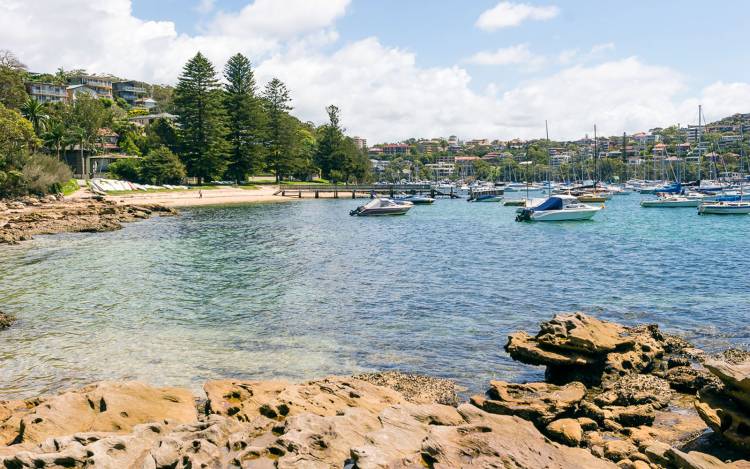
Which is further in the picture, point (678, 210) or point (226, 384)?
point (678, 210)

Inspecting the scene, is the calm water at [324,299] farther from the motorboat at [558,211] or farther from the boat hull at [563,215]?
the motorboat at [558,211]

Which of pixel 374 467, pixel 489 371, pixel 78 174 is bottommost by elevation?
pixel 489 371

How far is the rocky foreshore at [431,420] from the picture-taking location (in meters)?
7.55

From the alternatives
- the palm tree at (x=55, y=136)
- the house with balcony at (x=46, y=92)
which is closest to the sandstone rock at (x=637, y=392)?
the palm tree at (x=55, y=136)

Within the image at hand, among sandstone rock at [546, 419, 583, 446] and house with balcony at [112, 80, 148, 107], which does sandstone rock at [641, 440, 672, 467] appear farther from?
house with balcony at [112, 80, 148, 107]

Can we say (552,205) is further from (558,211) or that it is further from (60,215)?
(60,215)

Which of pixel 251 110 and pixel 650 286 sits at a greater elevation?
pixel 251 110

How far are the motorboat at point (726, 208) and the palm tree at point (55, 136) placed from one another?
87.6 m

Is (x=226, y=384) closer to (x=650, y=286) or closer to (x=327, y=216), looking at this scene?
(x=650, y=286)

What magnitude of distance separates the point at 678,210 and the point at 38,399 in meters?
88.5

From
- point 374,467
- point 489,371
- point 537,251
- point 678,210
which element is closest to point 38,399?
point 374,467

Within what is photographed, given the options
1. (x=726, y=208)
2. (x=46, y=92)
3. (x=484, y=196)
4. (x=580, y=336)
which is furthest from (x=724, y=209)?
(x=46, y=92)

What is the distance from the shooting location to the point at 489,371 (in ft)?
47.6

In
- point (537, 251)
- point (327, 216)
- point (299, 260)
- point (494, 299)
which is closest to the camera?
point (494, 299)
